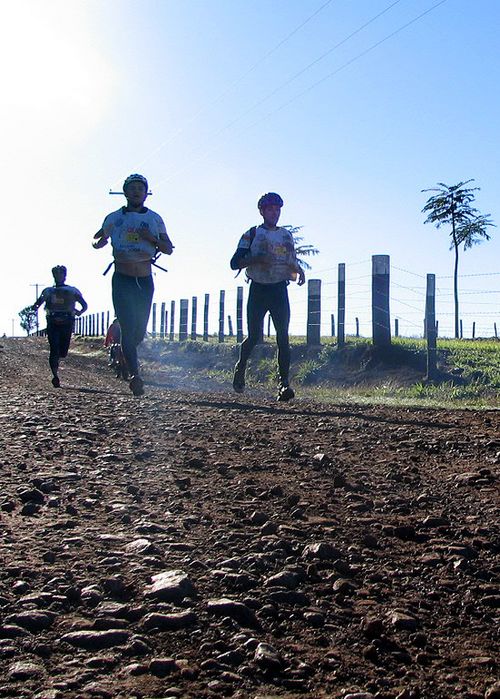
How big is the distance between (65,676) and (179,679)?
0.81 feet

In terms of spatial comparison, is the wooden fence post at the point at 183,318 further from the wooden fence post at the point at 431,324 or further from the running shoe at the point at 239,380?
the running shoe at the point at 239,380

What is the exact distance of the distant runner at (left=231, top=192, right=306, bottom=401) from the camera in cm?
904

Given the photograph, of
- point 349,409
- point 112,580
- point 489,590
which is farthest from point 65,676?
point 349,409

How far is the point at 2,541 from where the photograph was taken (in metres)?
3.20

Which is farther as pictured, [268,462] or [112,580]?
[268,462]

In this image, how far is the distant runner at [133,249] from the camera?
8.88 metres

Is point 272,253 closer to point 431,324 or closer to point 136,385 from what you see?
point 136,385

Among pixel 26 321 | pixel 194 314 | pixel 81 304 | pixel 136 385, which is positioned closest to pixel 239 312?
pixel 194 314

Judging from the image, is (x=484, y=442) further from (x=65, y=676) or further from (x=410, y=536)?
(x=65, y=676)

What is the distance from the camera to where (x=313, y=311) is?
61.7 ft

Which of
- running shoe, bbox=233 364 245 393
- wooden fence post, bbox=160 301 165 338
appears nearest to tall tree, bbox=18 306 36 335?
wooden fence post, bbox=160 301 165 338

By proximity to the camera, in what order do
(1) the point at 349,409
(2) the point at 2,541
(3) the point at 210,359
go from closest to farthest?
(2) the point at 2,541
(1) the point at 349,409
(3) the point at 210,359

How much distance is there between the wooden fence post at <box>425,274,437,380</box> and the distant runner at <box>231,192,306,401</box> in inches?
188

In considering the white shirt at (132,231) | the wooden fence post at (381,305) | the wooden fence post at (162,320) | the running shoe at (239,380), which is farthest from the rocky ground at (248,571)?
the wooden fence post at (162,320)
